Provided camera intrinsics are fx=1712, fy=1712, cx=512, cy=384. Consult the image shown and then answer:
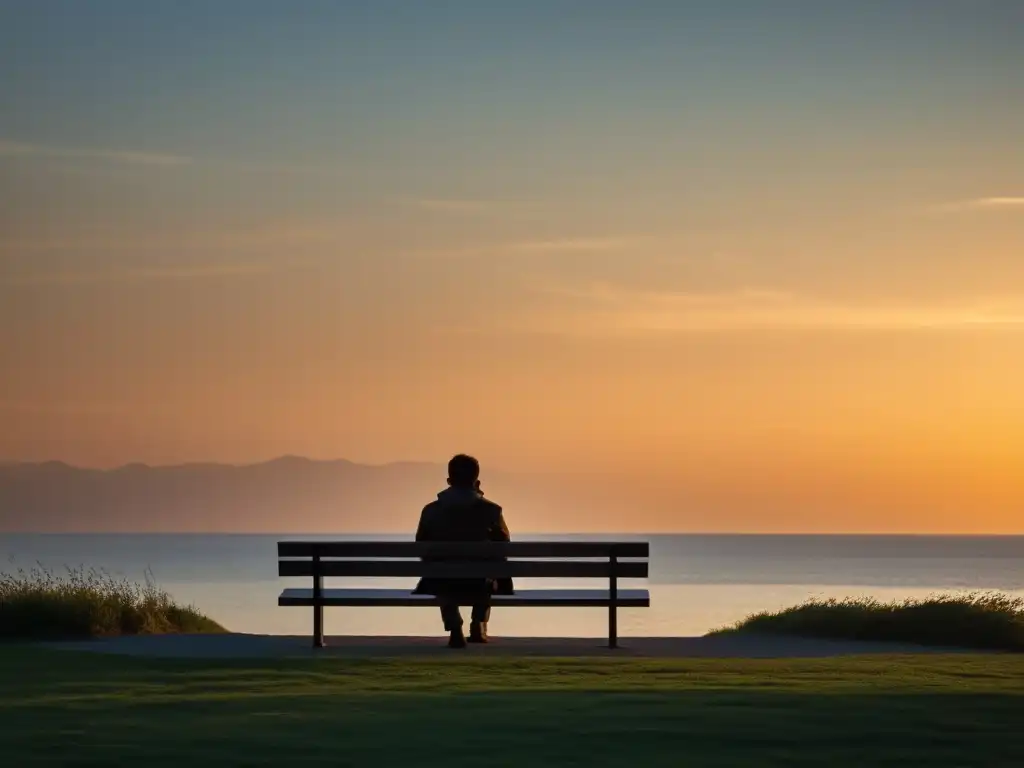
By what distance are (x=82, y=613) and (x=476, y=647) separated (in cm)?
435

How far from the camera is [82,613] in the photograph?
17750 mm

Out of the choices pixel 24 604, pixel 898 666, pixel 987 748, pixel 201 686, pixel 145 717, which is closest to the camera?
pixel 987 748

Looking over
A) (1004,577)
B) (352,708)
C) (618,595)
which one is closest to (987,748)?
(352,708)

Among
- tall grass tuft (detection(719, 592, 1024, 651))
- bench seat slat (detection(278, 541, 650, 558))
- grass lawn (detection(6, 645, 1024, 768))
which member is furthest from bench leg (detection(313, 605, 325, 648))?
tall grass tuft (detection(719, 592, 1024, 651))

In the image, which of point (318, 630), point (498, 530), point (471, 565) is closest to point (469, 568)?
point (471, 565)

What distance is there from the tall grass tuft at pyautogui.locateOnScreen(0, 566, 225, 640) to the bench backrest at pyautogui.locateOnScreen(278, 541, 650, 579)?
252 cm

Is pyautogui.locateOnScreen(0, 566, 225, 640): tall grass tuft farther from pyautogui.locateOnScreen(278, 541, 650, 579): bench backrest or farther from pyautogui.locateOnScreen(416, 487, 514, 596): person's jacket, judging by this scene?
pyautogui.locateOnScreen(416, 487, 514, 596): person's jacket

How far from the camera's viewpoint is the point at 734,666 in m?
14.4

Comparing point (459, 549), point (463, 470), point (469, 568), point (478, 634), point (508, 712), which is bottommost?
point (508, 712)

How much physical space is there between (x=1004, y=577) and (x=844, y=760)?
259ft

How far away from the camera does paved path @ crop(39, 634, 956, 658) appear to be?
15719 mm

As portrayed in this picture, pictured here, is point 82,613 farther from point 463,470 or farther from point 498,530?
point 498,530

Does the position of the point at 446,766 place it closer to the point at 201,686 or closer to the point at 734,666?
the point at 201,686

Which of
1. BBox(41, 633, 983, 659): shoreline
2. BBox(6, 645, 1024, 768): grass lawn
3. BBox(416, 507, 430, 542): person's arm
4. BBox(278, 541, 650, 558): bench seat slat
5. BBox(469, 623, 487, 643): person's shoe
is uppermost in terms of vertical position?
BBox(416, 507, 430, 542): person's arm
